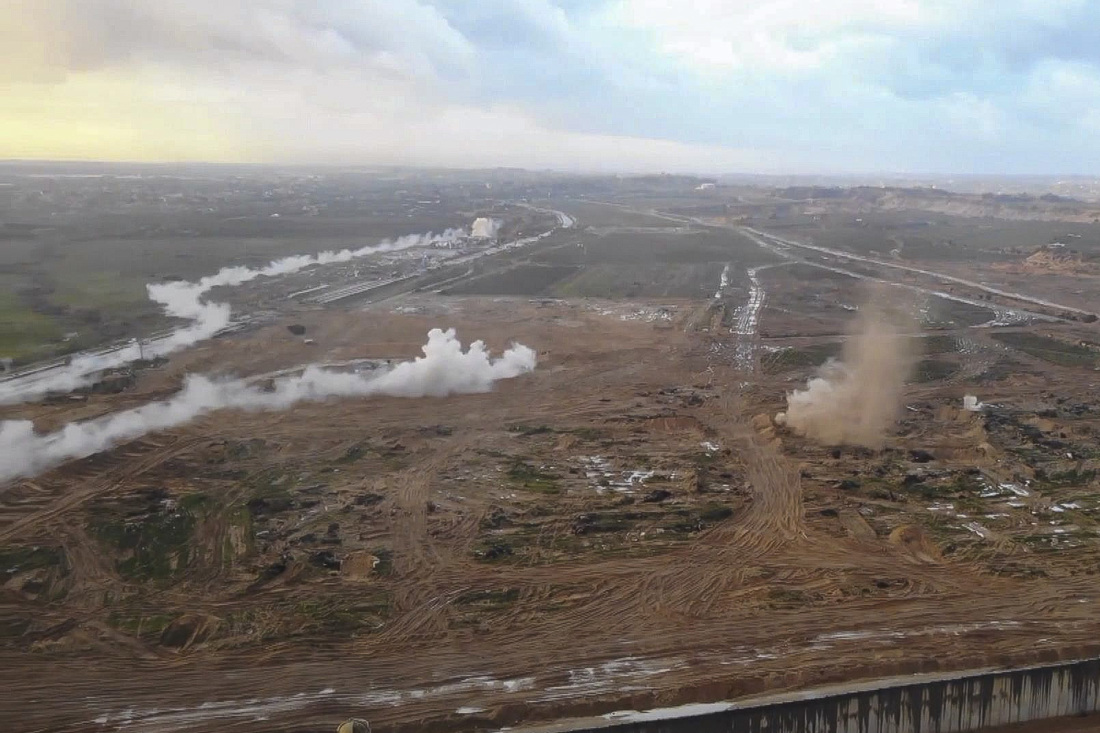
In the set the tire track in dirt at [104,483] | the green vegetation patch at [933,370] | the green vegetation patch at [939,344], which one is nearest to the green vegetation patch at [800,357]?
the green vegetation patch at [933,370]

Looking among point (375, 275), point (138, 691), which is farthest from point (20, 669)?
point (375, 275)

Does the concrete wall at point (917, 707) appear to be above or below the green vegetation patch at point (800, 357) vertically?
below

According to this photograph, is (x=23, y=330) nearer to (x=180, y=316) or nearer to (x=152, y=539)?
(x=180, y=316)

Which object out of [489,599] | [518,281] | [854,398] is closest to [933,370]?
[854,398]

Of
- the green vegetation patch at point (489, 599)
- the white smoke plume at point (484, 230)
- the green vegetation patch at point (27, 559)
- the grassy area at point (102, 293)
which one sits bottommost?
the green vegetation patch at point (489, 599)

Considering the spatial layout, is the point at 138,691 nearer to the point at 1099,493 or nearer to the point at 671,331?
the point at 1099,493

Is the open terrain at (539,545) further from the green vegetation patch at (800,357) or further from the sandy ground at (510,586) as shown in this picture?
the green vegetation patch at (800,357)
